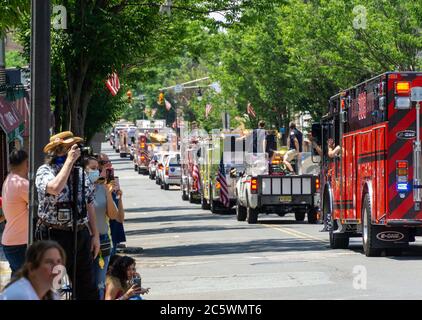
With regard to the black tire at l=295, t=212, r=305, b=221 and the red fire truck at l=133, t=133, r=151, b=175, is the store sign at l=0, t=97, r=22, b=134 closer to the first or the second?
the black tire at l=295, t=212, r=305, b=221

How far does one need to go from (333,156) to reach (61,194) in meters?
13.7

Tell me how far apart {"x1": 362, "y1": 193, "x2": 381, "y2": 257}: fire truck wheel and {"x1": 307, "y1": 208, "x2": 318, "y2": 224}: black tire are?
13675 mm

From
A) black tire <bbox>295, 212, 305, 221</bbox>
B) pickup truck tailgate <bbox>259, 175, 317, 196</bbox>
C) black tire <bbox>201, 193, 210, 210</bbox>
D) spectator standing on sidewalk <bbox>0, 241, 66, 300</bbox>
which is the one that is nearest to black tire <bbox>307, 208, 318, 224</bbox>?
pickup truck tailgate <bbox>259, 175, 317, 196</bbox>

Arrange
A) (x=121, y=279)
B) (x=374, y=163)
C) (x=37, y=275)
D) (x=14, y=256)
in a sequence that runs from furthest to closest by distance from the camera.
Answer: (x=374, y=163)
(x=14, y=256)
(x=121, y=279)
(x=37, y=275)

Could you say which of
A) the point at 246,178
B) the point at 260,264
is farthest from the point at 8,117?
the point at 260,264

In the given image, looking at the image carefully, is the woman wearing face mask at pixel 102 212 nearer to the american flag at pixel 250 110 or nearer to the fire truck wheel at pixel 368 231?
the fire truck wheel at pixel 368 231

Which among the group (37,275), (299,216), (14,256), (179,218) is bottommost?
(179,218)

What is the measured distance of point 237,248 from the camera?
83.1 ft

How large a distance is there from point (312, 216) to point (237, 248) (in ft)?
36.1

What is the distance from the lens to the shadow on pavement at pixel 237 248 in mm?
24422

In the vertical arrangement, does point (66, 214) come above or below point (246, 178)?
below

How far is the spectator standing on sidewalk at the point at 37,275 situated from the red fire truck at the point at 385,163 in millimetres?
13353

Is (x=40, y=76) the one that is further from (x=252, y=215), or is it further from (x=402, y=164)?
(x=252, y=215)
